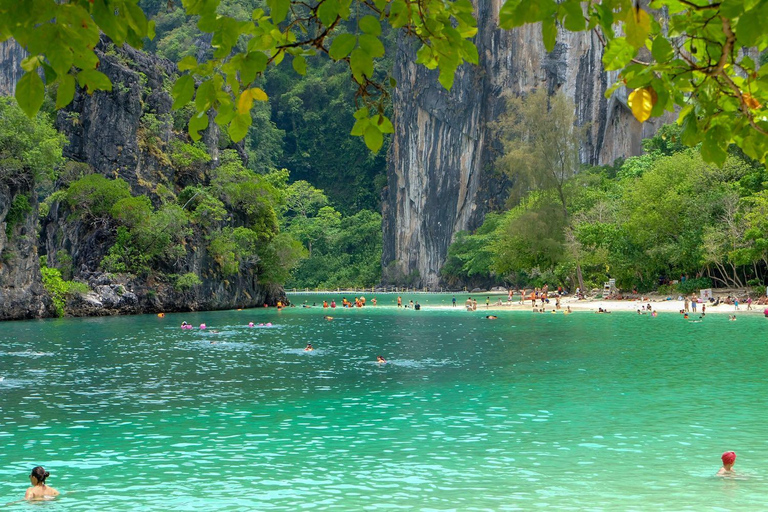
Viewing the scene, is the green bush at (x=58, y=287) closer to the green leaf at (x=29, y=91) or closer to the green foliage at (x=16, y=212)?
the green foliage at (x=16, y=212)

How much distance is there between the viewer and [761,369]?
76.1 feet

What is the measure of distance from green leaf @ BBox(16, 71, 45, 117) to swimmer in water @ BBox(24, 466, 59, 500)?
912 centimetres

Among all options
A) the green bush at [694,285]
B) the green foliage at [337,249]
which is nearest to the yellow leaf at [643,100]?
the green bush at [694,285]

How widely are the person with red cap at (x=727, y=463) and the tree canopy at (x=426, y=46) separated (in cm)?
865

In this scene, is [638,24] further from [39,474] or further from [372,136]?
[39,474]

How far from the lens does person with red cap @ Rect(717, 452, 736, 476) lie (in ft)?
39.0

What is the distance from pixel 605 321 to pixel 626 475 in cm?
3256

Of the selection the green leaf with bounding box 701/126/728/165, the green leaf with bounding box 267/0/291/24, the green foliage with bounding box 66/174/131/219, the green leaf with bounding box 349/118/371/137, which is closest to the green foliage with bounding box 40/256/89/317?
the green foliage with bounding box 66/174/131/219

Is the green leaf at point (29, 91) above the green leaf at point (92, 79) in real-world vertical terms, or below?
below

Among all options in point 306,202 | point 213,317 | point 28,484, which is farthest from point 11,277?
point 306,202

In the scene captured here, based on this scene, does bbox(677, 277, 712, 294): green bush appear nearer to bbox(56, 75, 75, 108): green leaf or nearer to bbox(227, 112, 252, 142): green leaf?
bbox(227, 112, 252, 142): green leaf

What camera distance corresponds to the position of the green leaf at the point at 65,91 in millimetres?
3404

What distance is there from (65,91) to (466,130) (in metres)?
96.2

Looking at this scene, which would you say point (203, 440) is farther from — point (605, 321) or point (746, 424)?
point (605, 321)
